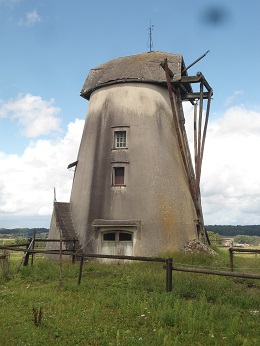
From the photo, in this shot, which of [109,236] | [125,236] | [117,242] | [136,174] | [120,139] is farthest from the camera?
[120,139]

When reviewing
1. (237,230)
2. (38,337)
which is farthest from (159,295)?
(237,230)

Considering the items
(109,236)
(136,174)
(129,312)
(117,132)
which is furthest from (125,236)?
(129,312)

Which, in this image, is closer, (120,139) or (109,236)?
(109,236)

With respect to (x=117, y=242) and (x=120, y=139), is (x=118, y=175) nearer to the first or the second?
(x=120, y=139)

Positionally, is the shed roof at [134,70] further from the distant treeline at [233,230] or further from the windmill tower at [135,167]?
the distant treeline at [233,230]

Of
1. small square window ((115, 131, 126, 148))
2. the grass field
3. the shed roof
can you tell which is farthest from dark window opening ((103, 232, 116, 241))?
the shed roof

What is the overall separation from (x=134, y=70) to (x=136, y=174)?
641 centimetres

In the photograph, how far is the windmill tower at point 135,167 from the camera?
19.3m

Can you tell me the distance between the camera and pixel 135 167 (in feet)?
65.9

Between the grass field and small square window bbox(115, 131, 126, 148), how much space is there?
30.8ft

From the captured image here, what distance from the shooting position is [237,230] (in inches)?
4818

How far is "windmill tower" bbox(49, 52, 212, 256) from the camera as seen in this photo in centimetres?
1927

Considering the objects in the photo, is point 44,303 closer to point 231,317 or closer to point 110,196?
point 231,317

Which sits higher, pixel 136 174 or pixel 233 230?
pixel 233 230
